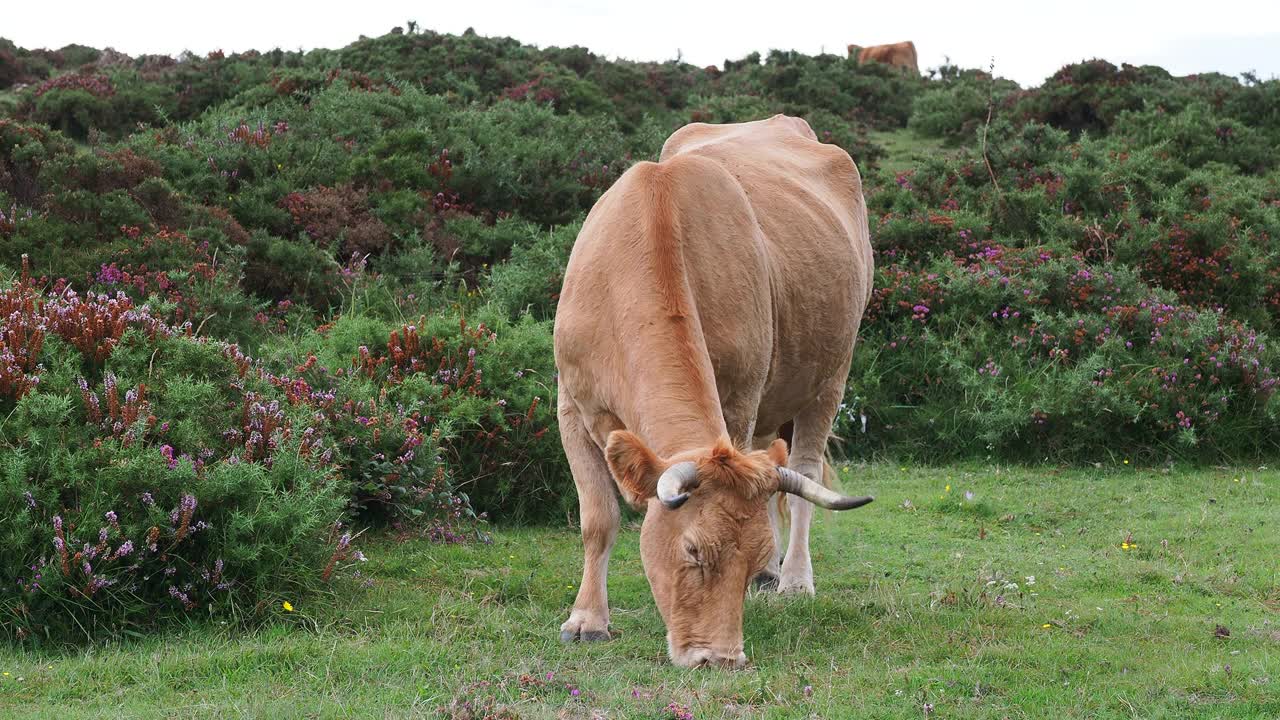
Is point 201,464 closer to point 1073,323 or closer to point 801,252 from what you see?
point 801,252

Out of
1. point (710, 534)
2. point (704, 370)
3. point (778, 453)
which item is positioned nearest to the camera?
point (710, 534)

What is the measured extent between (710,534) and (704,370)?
0.87 meters

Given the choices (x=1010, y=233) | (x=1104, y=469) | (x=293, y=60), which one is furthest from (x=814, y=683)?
(x=293, y=60)

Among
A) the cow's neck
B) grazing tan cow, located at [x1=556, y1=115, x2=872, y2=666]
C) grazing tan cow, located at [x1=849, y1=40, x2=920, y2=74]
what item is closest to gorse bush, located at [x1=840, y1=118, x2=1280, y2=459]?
grazing tan cow, located at [x1=556, y1=115, x2=872, y2=666]

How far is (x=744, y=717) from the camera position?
15.0ft

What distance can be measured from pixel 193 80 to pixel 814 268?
16.8 m

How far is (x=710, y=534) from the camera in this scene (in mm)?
5020

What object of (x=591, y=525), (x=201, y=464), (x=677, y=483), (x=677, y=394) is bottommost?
(x=591, y=525)

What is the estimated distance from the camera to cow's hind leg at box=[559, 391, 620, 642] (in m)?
5.95

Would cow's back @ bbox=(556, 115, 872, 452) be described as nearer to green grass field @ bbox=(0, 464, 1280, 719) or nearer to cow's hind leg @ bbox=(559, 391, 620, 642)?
cow's hind leg @ bbox=(559, 391, 620, 642)

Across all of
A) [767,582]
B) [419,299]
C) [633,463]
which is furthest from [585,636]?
[419,299]

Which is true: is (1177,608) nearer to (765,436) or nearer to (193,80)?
(765,436)

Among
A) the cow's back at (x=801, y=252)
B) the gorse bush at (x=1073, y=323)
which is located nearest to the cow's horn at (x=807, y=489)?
the cow's back at (x=801, y=252)

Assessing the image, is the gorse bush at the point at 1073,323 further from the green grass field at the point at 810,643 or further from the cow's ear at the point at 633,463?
the cow's ear at the point at 633,463
